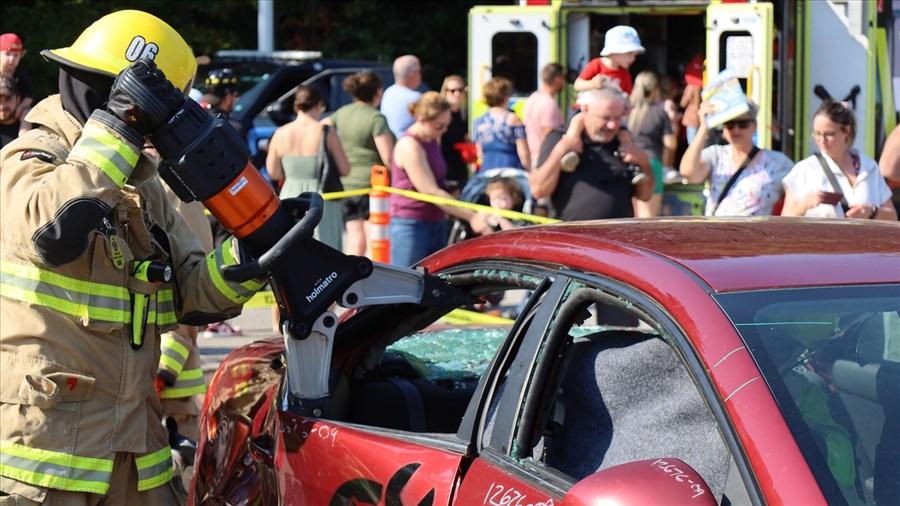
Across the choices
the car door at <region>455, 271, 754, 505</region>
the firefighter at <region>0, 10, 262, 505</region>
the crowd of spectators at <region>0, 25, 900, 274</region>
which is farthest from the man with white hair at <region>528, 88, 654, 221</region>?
the car door at <region>455, 271, 754, 505</region>

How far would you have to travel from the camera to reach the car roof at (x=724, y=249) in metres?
2.34

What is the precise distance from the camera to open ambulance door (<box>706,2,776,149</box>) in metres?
9.23

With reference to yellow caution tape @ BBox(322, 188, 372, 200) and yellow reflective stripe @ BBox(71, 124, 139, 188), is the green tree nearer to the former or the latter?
yellow caution tape @ BBox(322, 188, 372, 200)

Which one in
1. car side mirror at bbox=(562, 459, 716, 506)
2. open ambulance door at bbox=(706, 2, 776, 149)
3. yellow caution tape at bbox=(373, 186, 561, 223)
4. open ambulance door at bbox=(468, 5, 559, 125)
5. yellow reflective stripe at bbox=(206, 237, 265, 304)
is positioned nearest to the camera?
car side mirror at bbox=(562, 459, 716, 506)

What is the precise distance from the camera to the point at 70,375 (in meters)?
3.05

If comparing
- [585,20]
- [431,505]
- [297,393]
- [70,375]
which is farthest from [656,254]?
[585,20]

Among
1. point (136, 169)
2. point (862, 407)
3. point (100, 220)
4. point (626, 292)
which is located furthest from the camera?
point (136, 169)

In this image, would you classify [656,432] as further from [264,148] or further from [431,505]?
[264,148]

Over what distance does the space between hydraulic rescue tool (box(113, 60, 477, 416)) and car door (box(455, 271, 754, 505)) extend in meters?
0.51

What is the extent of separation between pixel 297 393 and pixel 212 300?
0.36m

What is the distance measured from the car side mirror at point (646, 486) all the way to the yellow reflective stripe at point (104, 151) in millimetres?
1393

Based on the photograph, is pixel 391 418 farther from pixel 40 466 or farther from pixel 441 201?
pixel 441 201

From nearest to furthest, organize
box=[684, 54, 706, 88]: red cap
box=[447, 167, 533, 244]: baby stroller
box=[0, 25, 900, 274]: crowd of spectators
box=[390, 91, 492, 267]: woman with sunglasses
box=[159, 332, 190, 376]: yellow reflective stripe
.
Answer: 1. box=[159, 332, 190, 376]: yellow reflective stripe
2. box=[0, 25, 900, 274]: crowd of spectators
3. box=[390, 91, 492, 267]: woman with sunglasses
4. box=[447, 167, 533, 244]: baby stroller
5. box=[684, 54, 706, 88]: red cap

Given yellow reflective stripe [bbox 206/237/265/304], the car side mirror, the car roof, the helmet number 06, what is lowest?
the car side mirror
